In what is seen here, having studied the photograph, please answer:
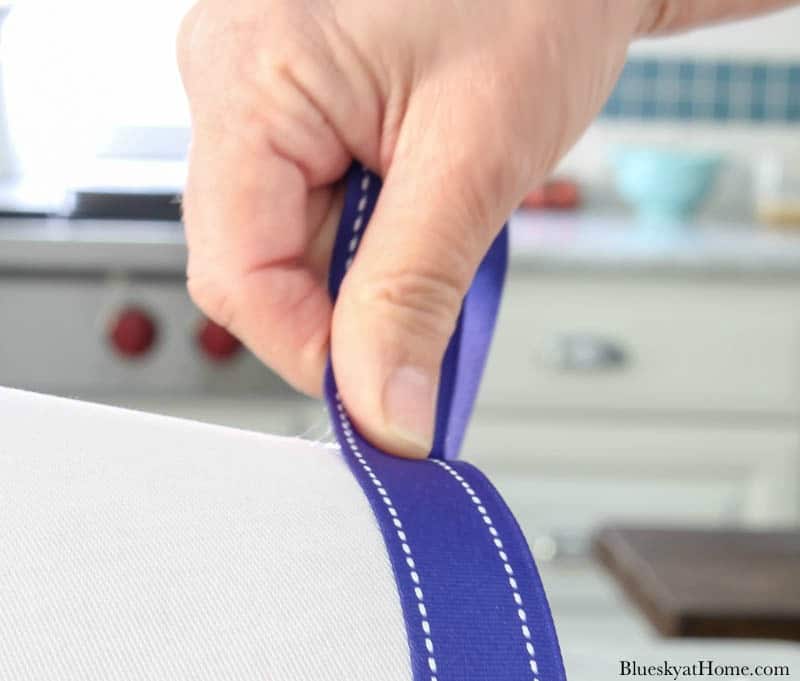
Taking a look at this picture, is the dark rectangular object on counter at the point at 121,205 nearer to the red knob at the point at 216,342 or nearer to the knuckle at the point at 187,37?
the red knob at the point at 216,342

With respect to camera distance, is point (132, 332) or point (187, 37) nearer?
point (187, 37)

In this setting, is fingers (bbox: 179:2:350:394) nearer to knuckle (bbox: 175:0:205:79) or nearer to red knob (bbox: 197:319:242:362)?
knuckle (bbox: 175:0:205:79)

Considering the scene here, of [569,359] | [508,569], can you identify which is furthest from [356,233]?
[569,359]

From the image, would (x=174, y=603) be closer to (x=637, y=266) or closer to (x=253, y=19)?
(x=253, y=19)

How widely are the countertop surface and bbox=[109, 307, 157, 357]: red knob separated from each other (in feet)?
0.15

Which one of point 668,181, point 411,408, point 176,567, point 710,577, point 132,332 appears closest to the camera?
point 176,567

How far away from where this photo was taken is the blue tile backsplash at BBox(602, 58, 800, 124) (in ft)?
5.77

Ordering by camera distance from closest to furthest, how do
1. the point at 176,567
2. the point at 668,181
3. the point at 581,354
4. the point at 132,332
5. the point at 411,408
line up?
the point at 176,567
the point at 411,408
the point at 132,332
the point at 581,354
the point at 668,181

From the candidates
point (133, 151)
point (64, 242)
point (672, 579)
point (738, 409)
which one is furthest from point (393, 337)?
point (133, 151)

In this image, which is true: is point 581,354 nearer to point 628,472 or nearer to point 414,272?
point 628,472

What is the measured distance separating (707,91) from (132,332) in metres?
0.97

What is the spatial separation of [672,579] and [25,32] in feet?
4.10

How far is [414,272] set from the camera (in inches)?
15.2

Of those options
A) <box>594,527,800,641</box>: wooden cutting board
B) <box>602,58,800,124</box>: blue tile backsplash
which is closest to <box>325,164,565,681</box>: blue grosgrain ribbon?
<box>594,527,800,641</box>: wooden cutting board
